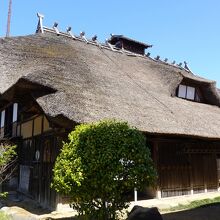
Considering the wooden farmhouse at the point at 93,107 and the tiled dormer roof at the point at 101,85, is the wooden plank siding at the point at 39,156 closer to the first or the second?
the wooden farmhouse at the point at 93,107

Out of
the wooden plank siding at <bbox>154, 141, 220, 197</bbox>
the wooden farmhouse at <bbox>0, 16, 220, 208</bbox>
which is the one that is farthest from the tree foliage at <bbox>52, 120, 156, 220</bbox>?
the wooden plank siding at <bbox>154, 141, 220, 197</bbox>

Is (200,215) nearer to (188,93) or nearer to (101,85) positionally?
(101,85)

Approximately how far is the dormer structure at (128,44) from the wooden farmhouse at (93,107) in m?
4.17

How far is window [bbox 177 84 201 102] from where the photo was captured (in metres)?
18.1

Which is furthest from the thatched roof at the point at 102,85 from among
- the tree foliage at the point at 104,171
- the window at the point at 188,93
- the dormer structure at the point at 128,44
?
the dormer structure at the point at 128,44

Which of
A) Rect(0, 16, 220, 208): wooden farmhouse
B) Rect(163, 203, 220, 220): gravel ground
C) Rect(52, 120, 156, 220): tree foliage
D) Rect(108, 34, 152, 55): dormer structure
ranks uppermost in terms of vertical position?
Rect(108, 34, 152, 55): dormer structure

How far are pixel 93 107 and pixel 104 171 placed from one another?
3832mm

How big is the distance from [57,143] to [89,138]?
358 cm

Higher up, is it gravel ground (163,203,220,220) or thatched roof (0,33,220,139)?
thatched roof (0,33,220,139)

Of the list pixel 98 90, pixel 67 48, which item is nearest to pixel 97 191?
pixel 98 90

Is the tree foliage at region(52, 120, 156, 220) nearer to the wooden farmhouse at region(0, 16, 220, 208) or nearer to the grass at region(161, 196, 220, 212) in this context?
the wooden farmhouse at region(0, 16, 220, 208)

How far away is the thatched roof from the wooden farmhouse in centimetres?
4

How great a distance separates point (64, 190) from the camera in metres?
7.58

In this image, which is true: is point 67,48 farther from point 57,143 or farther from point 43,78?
point 57,143
